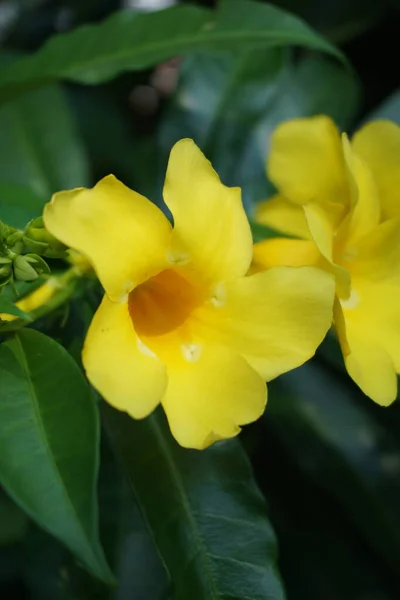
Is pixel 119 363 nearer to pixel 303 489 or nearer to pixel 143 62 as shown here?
pixel 143 62

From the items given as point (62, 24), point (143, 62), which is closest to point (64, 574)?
point (143, 62)

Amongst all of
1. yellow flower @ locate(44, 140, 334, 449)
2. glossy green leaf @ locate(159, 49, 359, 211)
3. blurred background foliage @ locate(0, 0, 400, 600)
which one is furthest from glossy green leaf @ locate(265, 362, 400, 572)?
yellow flower @ locate(44, 140, 334, 449)

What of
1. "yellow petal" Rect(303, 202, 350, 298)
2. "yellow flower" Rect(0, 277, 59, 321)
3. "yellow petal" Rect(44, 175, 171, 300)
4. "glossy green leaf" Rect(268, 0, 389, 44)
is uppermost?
"yellow petal" Rect(44, 175, 171, 300)

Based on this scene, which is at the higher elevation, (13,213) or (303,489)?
(13,213)

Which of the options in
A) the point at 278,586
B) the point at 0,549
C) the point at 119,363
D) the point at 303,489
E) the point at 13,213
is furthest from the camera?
the point at 303,489

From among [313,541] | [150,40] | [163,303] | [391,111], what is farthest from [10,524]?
[391,111]

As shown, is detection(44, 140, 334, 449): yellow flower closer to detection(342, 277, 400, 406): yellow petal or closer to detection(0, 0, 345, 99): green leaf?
detection(342, 277, 400, 406): yellow petal
